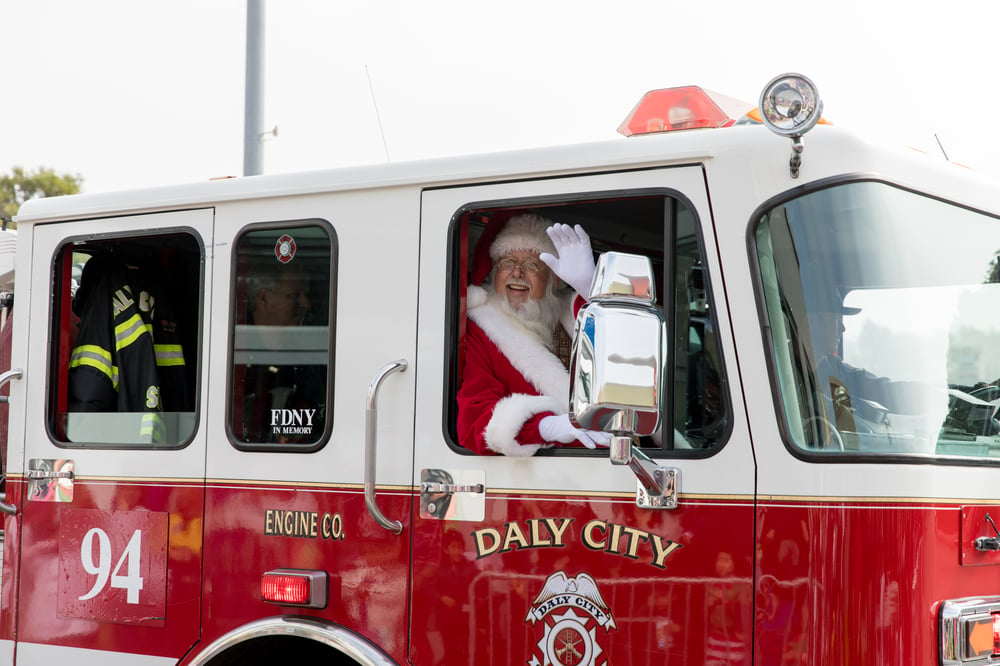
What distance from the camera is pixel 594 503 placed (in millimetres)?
3166

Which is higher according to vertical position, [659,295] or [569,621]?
[659,295]

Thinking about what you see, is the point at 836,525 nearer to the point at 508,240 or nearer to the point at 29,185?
the point at 508,240

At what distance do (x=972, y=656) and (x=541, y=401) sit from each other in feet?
4.37

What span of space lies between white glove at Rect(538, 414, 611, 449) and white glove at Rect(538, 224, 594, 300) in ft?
1.33

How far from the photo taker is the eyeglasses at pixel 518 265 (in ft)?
11.8

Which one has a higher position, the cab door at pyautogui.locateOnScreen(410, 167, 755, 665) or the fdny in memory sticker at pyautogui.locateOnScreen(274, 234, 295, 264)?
the fdny in memory sticker at pyautogui.locateOnScreen(274, 234, 295, 264)

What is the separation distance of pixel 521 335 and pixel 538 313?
12 cm

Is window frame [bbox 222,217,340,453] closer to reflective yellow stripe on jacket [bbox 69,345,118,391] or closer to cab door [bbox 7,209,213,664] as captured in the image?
cab door [bbox 7,209,213,664]

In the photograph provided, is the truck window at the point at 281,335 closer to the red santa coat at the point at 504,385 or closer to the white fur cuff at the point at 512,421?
the red santa coat at the point at 504,385

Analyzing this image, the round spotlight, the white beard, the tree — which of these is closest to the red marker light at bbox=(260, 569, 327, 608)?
the white beard

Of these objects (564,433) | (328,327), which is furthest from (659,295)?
(328,327)

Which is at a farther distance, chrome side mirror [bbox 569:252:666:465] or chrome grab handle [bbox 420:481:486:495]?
chrome grab handle [bbox 420:481:486:495]

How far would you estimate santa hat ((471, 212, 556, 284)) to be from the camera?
354 centimetres

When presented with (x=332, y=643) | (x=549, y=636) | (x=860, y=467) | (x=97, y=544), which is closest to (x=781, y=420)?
(x=860, y=467)
